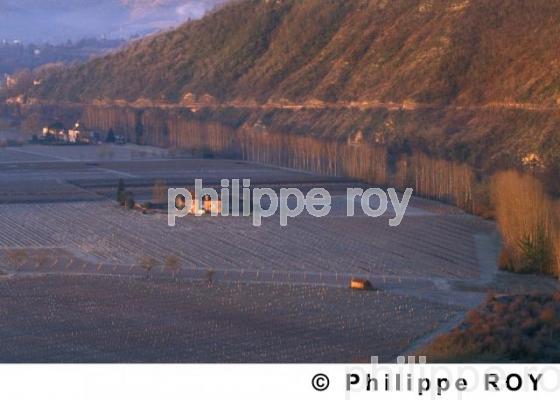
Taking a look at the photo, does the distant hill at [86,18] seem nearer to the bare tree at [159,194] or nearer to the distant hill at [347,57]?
the distant hill at [347,57]

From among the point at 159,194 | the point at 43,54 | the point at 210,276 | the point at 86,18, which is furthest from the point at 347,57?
the point at 86,18

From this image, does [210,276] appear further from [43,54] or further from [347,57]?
[43,54]

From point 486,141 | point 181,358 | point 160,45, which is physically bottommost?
point 181,358

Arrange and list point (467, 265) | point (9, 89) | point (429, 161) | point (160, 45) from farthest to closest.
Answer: point (9, 89), point (160, 45), point (429, 161), point (467, 265)

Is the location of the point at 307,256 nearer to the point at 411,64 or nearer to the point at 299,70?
the point at 411,64

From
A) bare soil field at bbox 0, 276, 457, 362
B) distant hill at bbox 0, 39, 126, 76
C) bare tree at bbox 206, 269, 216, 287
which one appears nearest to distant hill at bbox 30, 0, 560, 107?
bare tree at bbox 206, 269, 216, 287

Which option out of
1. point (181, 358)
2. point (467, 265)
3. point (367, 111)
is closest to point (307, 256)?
point (467, 265)

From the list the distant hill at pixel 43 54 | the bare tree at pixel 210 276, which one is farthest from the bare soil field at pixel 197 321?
Result: the distant hill at pixel 43 54
